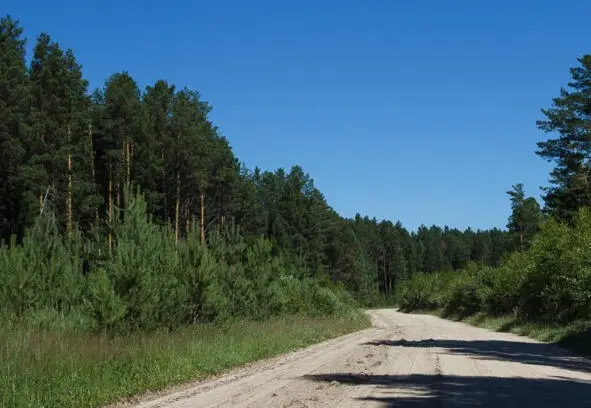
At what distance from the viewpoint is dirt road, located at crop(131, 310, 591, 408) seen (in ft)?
32.6

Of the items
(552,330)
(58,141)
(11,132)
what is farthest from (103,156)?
(552,330)

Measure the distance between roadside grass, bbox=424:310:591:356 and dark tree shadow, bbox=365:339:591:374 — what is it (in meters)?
0.56

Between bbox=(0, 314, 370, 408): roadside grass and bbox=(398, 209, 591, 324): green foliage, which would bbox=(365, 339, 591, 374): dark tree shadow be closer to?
bbox=(398, 209, 591, 324): green foliage

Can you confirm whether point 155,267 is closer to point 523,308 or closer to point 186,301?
point 186,301

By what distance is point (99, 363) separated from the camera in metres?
11.9

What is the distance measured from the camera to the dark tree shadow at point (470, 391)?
9.62 meters

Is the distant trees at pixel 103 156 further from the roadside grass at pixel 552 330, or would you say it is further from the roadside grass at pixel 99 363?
Result: the roadside grass at pixel 552 330

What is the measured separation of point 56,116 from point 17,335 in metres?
35.3

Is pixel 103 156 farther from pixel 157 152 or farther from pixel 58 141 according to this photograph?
pixel 58 141

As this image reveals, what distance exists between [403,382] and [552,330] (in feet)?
56.5

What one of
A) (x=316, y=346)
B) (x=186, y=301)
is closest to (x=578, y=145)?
(x=316, y=346)

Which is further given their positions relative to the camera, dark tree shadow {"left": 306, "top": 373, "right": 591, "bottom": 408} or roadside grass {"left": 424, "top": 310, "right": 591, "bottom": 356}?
roadside grass {"left": 424, "top": 310, "right": 591, "bottom": 356}

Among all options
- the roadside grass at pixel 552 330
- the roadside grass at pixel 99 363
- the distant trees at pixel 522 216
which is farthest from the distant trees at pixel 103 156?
the distant trees at pixel 522 216

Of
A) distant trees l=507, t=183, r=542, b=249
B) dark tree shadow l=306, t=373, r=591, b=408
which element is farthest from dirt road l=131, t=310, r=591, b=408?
distant trees l=507, t=183, r=542, b=249
